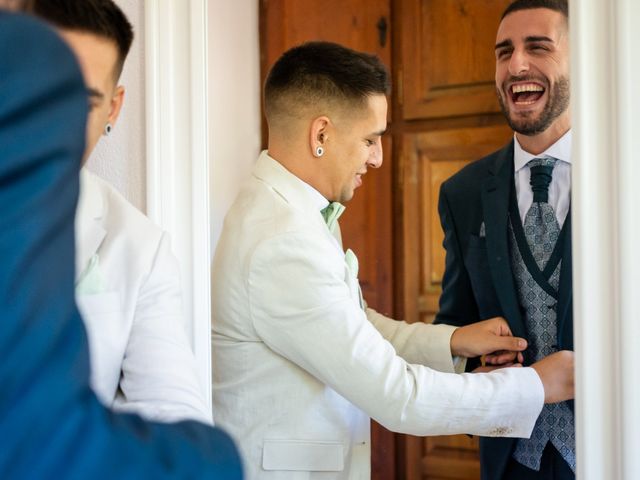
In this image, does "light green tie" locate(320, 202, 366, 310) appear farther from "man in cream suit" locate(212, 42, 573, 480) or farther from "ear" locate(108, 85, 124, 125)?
"ear" locate(108, 85, 124, 125)

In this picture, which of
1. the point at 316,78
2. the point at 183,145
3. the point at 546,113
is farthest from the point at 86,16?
the point at 546,113

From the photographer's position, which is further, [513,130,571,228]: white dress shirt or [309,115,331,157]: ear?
[309,115,331,157]: ear

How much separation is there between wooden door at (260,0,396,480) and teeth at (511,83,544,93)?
0.24 meters

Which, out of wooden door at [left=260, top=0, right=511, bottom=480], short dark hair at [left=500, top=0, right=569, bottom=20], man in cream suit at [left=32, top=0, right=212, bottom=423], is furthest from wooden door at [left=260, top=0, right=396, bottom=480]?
man in cream suit at [left=32, top=0, right=212, bottom=423]

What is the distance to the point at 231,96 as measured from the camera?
1378mm

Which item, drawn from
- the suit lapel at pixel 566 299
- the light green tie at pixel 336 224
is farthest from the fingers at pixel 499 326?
the light green tie at pixel 336 224

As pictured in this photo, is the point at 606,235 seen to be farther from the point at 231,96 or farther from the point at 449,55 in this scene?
the point at 231,96

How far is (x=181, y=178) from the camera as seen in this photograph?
4.25 feet

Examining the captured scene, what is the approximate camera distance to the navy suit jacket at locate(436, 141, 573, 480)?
1.22m

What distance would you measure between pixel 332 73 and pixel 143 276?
0.58 metres

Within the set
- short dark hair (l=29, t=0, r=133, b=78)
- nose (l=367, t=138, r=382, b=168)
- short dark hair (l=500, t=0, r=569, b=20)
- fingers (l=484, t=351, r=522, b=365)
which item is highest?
short dark hair (l=500, t=0, r=569, b=20)

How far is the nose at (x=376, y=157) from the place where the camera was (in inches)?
53.9

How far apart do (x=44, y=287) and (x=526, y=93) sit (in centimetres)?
94

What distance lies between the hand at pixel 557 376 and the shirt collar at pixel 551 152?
0.27 meters
